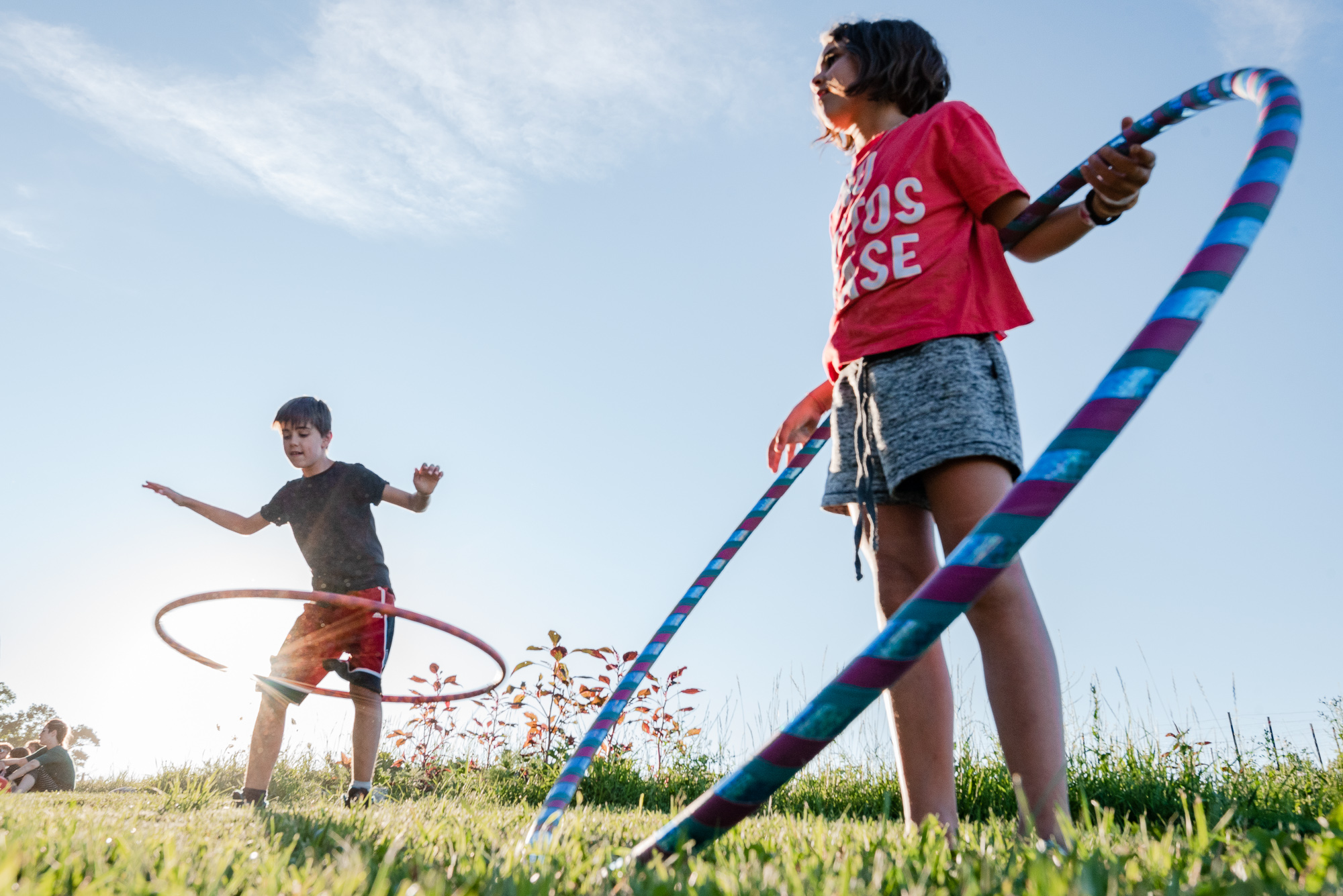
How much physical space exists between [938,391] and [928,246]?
44cm

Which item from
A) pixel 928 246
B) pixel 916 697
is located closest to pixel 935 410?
pixel 928 246

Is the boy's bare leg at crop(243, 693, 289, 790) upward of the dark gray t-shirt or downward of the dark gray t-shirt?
downward

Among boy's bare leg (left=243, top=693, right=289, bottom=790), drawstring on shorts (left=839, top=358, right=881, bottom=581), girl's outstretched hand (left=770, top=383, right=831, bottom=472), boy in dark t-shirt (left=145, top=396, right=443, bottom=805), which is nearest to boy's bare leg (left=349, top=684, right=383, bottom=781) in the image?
boy in dark t-shirt (left=145, top=396, right=443, bottom=805)

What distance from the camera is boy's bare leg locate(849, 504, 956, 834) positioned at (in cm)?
223

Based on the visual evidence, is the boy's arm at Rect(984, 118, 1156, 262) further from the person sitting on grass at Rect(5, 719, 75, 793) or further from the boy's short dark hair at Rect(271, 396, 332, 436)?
the person sitting on grass at Rect(5, 719, 75, 793)

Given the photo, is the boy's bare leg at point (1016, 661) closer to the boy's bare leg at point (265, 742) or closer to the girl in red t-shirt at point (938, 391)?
the girl in red t-shirt at point (938, 391)

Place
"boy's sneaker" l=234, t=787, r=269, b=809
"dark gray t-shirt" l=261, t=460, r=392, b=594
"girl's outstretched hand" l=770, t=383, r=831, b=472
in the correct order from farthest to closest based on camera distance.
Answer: "dark gray t-shirt" l=261, t=460, r=392, b=594
"boy's sneaker" l=234, t=787, r=269, b=809
"girl's outstretched hand" l=770, t=383, r=831, b=472

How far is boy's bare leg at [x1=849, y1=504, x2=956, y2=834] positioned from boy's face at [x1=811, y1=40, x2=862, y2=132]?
1348 mm

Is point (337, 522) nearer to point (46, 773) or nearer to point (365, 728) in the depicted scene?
point (365, 728)

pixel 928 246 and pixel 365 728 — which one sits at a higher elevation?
pixel 928 246

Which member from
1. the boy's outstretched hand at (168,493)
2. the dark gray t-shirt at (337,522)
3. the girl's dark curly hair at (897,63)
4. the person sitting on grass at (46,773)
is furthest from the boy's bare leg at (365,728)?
the person sitting on grass at (46,773)

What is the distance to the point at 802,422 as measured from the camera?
3166 millimetres

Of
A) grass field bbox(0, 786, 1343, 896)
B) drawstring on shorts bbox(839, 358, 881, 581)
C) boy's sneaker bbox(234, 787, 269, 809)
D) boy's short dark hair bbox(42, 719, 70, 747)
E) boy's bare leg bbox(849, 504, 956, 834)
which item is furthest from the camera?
boy's short dark hair bbox(42, 719, 70, 747)

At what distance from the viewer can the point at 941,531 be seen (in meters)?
2.16
